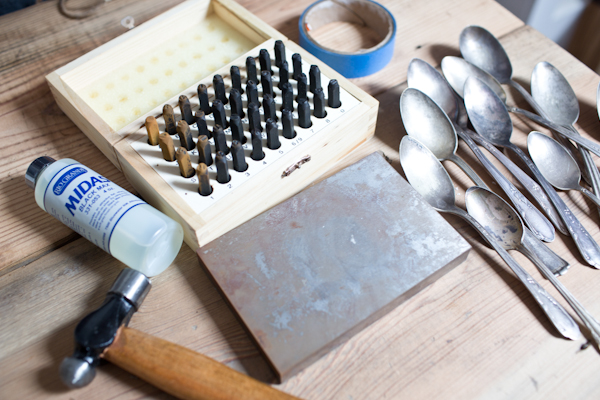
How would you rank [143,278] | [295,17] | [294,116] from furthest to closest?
[295,17] → [294,116] → [143,278]

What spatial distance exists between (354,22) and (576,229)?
0.54m

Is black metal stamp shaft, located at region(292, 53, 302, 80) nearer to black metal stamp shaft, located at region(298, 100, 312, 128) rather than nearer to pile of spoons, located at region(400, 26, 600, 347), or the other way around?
black metal stamp shaft, located at region(298, 100, 312, 128)

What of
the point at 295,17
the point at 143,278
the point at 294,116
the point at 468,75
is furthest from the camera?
the point at 295,17

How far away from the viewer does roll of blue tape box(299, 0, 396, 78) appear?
0.78 metres

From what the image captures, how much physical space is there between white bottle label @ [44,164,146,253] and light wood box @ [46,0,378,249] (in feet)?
Result: 0.15

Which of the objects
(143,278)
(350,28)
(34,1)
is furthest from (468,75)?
(34,1)

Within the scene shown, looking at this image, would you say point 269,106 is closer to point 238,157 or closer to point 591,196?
point 238,157

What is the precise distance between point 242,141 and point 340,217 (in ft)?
0.56

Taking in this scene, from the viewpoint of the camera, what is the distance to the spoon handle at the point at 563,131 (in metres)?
0.70

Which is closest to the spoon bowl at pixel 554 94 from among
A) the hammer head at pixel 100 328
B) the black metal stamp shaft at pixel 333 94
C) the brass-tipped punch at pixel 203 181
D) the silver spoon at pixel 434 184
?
the silver spoon at pixel 434 184

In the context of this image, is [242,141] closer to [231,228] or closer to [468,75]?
[231,228]

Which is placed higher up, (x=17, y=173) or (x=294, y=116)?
(x=294, y=116)

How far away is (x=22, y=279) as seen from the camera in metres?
0.61

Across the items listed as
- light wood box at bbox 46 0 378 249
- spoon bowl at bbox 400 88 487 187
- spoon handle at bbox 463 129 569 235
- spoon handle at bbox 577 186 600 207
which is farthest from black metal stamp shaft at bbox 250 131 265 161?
spoon handle at bbox 577 186 600 207
